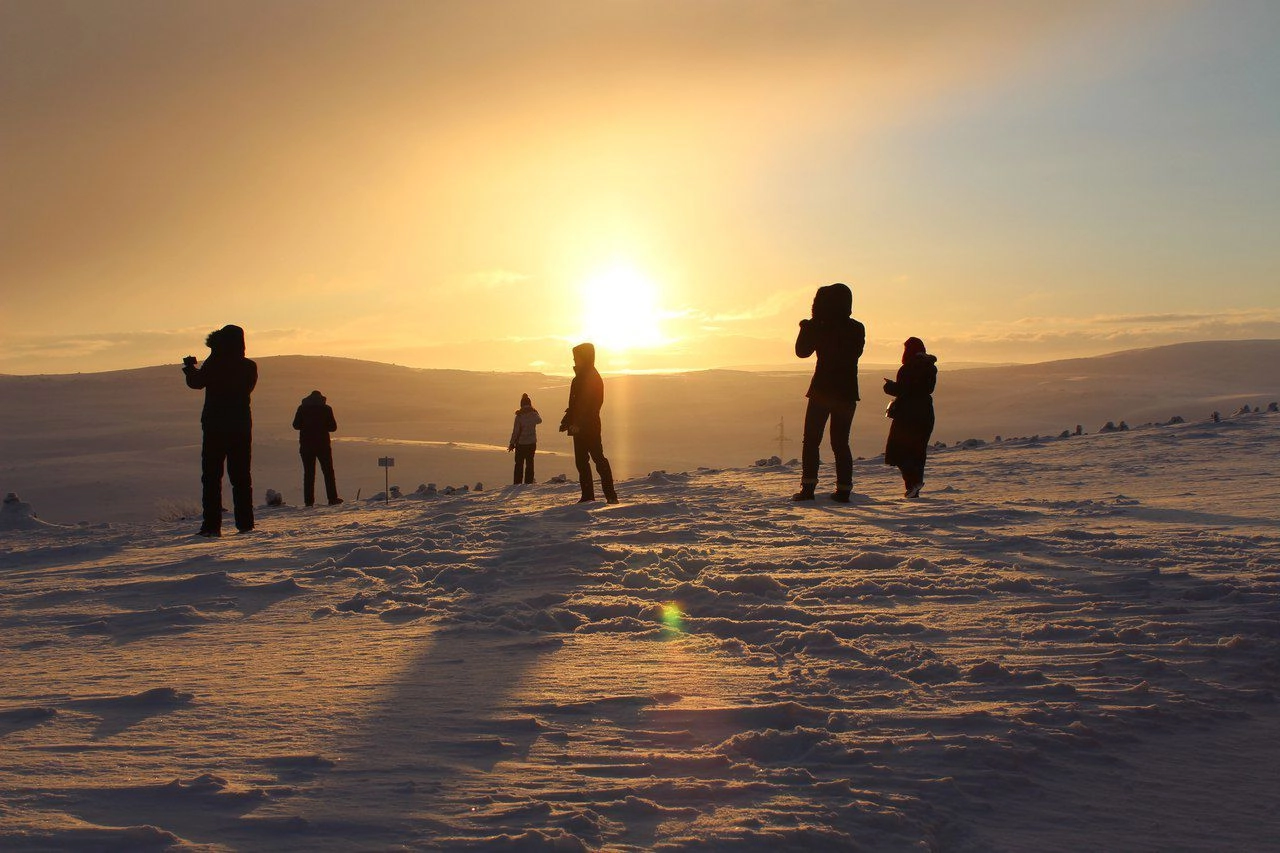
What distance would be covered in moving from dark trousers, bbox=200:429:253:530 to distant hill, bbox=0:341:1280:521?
13214mm

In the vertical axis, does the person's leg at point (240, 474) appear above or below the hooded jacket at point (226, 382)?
below

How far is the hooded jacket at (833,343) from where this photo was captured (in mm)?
10648

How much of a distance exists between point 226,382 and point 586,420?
357cm

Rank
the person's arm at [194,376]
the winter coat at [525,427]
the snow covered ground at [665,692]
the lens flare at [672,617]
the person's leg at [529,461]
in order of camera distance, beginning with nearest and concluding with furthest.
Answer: the snow covered ground at [665,692] → the lens flare at [672,617] → the person's arm at [194,376] → the winter coat at [525,427] → the person's leg at [529,461]

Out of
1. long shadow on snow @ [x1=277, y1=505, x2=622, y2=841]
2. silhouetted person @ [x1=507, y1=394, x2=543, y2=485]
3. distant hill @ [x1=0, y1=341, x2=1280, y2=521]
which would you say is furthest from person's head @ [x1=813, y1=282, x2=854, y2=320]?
distant hill @ [x1=0, y1=341, x2=1280, y2=521]

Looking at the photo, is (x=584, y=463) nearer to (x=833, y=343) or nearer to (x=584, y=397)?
(x=584, y=397)

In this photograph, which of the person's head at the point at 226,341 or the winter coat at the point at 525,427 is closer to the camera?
the person's head at the point at 226,341

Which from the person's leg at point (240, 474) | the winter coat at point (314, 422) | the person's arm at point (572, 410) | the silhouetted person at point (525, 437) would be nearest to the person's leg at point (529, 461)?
the silhouetted person at point (525, 437)

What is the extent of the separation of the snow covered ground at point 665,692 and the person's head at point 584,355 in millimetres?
3662

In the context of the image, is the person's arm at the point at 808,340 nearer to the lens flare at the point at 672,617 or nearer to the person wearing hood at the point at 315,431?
the lens flare at the point at 672,617

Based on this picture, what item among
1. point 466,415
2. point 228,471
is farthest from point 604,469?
point 466,415

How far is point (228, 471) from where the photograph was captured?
1068cm

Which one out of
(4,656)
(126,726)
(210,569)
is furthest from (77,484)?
(126,726)

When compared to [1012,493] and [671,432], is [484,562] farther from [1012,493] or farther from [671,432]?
[671,432]
